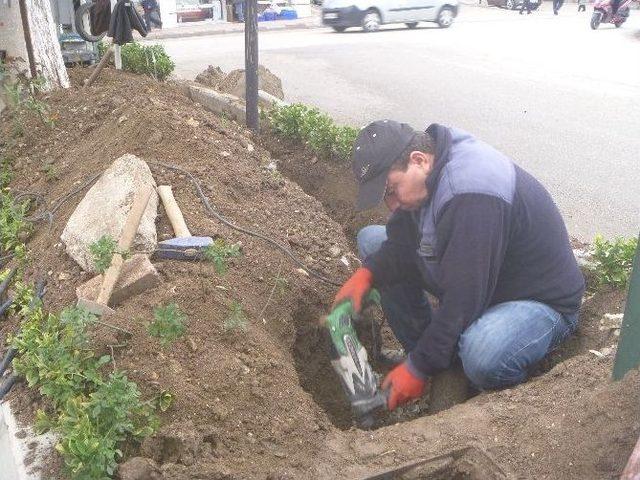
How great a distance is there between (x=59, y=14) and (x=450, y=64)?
6.91 metres

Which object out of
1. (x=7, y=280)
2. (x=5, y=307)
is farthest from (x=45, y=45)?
(x=5, y=307)

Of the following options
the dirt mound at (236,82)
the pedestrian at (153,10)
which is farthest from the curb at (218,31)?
the dirt mound at (236,82)

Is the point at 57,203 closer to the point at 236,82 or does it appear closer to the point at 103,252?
the point at 103,252

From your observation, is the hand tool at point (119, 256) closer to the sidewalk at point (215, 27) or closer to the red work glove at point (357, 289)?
the red work glove at point (357, 289)

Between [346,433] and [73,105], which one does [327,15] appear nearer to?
[73,105]

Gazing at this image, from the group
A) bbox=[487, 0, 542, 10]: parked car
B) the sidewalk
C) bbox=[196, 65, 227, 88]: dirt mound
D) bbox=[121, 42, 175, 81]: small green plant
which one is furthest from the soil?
bbox=[487, 0, 542, 10]: parked car

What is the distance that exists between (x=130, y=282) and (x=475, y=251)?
1.71 meters

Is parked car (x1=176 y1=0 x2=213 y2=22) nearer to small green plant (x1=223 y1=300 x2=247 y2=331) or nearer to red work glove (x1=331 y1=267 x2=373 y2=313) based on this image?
red work glove (x1=331 y1=267 x2=373 y2=313)

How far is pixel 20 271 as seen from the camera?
4.13 meters

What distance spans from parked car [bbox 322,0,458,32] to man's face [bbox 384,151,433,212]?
16.4 m

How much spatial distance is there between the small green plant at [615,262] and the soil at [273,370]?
94 mm

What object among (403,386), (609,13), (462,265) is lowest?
(403,386)

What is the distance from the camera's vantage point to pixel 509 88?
34.6 ft

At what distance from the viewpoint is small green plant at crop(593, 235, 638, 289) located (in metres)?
3.67
